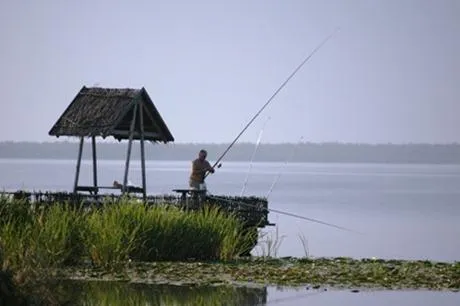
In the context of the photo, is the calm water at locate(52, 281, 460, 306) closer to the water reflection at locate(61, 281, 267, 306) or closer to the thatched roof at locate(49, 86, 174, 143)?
the water reflection at locate(61, 281, 267, 306)

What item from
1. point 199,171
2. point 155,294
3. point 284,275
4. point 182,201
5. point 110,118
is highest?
point 110,118

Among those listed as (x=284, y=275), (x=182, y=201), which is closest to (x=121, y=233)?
(x=284, y=275)

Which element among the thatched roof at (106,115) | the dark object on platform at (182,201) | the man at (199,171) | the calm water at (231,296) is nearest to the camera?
the calm water at (231,296)

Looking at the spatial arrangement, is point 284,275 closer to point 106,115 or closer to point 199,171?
point 199,171

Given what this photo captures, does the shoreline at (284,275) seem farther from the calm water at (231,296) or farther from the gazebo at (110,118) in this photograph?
the gazebo at (110,118)

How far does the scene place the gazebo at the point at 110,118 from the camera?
1153 inches

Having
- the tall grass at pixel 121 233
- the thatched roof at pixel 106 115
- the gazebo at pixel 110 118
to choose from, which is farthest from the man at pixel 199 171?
the tall grass at pixel 121 233

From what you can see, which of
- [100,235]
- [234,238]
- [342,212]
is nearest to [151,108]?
[234,238]

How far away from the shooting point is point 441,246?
41.6 metres

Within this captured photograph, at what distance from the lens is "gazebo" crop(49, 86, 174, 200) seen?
2928 cm

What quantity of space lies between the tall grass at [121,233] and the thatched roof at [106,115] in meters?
3.61

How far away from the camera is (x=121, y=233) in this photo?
22.7 metres

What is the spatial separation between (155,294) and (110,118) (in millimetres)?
10023

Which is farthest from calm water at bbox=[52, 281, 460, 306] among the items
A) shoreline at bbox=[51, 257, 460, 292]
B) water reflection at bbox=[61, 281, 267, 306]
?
shoreline at bbox=[51, 257, 460, 292]
